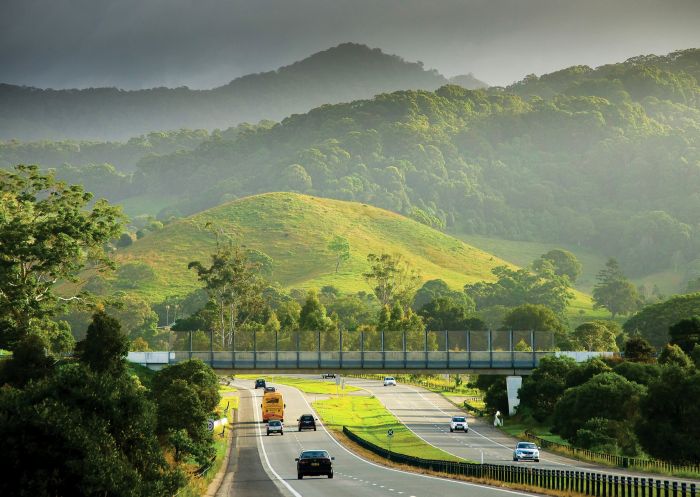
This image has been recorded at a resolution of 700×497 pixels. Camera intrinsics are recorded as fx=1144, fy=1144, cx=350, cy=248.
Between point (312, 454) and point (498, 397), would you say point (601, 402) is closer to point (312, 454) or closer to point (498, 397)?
point (498, 397)

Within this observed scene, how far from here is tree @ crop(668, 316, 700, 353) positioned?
132500mm

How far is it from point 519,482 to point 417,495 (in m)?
10.2

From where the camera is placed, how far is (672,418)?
8506 cm

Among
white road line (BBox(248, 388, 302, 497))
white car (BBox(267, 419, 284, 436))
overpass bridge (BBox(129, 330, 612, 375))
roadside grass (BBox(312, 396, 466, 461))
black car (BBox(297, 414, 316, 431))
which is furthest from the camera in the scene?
overpass bridge (BBox(129, 330, 612, 375))

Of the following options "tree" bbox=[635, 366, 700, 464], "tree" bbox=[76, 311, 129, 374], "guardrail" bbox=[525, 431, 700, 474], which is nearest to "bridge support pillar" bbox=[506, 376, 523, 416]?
"guardrail" bbox=[525, 431, 700, 474]

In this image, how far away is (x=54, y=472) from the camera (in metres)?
34.2

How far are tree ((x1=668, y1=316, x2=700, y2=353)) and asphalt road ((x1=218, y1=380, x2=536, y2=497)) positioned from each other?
143 feet

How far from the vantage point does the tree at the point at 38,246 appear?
10906 cm

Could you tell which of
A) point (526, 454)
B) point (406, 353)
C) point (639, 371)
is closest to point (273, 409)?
point (406, 353)

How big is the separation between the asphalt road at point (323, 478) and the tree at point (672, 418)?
20.7m

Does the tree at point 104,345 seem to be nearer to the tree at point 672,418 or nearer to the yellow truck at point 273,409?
the tree at point 672,418

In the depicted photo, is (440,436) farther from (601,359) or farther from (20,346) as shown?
(20,346)

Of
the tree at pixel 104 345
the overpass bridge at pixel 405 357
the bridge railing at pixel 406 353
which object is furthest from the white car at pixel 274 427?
the tree at pixel 104 345

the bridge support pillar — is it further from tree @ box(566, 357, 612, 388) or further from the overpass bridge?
tree @ box(566, 357, 612, 388)
